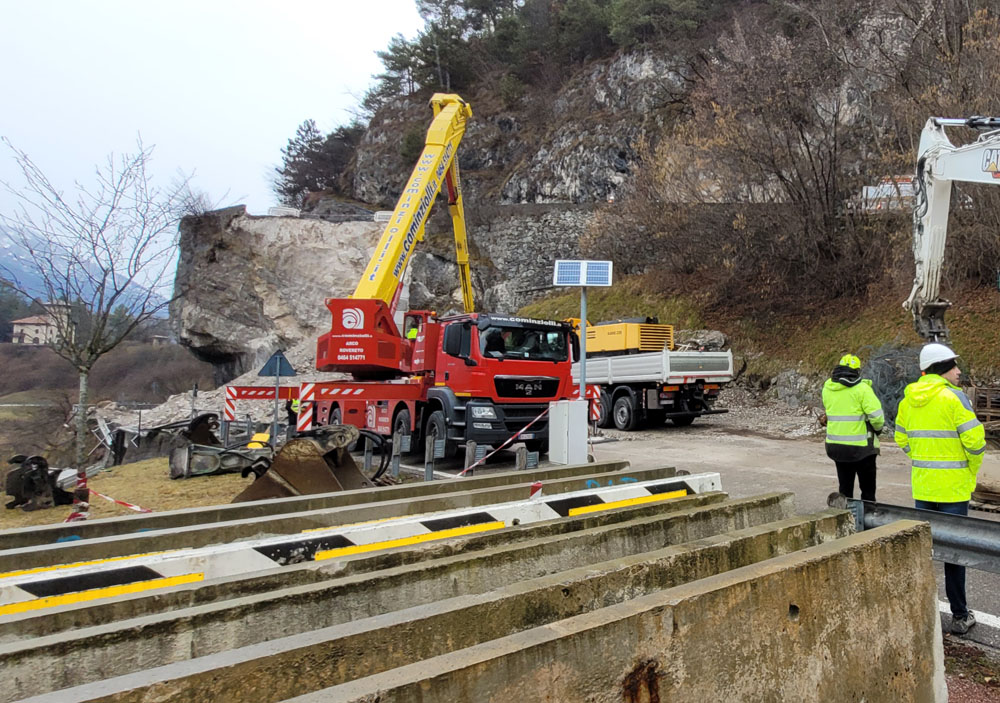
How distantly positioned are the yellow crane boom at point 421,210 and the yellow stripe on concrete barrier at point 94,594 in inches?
370

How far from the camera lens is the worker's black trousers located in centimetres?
548

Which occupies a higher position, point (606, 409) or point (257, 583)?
point (257, 583)

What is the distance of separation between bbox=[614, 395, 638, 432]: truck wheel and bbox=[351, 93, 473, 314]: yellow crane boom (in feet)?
16.0

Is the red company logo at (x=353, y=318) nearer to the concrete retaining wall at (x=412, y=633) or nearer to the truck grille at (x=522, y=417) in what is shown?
the truck grille at (x=522, y=417)

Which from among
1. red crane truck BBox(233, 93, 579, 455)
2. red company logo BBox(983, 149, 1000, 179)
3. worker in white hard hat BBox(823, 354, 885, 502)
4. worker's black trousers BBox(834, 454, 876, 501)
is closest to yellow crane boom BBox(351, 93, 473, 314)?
red crane truck BBox(233, 93, 579, 455)

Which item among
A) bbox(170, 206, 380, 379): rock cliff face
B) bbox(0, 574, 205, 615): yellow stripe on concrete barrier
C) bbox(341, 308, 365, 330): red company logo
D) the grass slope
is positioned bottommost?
the grass slope

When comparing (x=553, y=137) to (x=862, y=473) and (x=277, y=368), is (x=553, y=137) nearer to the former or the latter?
(x=277, y=368)

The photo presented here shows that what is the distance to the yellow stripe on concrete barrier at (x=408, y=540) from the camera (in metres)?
2.88

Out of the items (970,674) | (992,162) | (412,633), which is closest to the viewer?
(412,633)

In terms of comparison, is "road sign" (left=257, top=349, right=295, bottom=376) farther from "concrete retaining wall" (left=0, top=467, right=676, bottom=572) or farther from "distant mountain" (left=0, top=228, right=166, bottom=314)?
"concrete retaining wall" (left=0, top=467, right=676, bottom=572)

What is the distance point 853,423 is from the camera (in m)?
5.41

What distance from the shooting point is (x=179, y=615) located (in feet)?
6.40

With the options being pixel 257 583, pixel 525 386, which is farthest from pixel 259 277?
pixel 257 583

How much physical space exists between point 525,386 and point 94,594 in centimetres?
848
